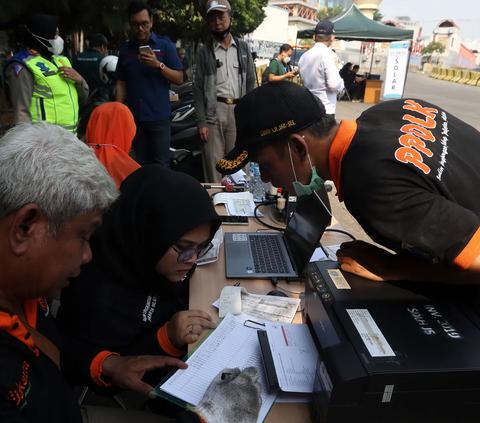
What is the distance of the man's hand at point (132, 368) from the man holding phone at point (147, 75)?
282 cm

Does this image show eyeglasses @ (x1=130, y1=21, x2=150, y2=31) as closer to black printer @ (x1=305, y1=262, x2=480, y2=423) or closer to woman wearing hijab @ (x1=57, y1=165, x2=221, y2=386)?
woman wearing hijab @ (x1=57, y1=165, x2=221, y2=386)

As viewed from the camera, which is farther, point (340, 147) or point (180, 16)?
point (180, 16)

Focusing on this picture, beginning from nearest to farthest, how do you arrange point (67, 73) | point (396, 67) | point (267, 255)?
point (267, 255) → point (67, 73) → point (396, 67)

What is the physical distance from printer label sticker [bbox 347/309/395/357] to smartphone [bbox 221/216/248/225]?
126 centimetres

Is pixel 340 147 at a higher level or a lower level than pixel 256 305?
higher

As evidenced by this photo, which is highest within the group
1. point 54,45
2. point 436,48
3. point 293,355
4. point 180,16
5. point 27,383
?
point 180,16

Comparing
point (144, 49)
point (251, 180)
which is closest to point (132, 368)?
point (251, 180)

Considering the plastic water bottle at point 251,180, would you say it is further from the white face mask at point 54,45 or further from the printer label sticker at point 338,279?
the white face mask at point 54,45

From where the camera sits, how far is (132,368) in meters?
1.28

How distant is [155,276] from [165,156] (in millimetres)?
2614

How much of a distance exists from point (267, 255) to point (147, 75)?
2.61 meters

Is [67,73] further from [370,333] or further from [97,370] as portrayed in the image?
[370,333]

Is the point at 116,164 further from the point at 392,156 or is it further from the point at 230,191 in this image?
the point at 392,156

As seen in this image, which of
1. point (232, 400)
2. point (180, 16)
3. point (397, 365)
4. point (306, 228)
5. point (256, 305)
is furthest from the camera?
point (180, 16)
